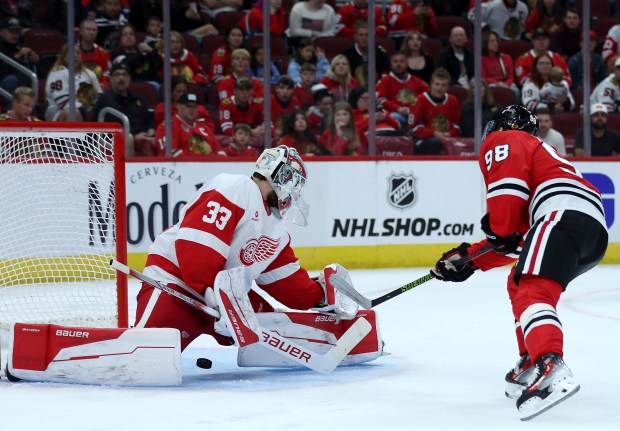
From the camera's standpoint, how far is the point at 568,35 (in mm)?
8469

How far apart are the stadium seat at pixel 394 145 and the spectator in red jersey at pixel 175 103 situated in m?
1.15

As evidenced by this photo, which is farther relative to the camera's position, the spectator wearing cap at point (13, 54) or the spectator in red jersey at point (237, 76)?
the spectator in red jersey at point (237, 76)

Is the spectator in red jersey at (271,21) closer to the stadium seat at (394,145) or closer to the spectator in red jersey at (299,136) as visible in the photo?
the spectator in red jersey at (299,136)

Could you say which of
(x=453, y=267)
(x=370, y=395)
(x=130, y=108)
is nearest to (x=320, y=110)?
(x=130, y=108)

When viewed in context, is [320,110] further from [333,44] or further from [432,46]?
[432,46]

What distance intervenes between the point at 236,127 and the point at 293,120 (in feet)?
1.21

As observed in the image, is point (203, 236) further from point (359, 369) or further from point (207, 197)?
point (359, 369)

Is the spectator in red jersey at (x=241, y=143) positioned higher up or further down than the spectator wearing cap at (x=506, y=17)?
further down

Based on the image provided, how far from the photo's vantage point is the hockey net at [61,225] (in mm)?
4148

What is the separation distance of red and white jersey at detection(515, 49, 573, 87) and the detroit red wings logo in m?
4.61

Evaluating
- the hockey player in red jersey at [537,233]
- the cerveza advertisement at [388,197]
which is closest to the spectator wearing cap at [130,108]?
the cerveza advertisement at [388,197]

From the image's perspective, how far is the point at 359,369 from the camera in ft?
12.9

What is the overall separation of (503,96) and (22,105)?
3.32 meters

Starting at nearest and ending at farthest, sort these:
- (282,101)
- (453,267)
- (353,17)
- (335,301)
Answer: (453,267) → (335,301) → (282,101) → (353,17)
